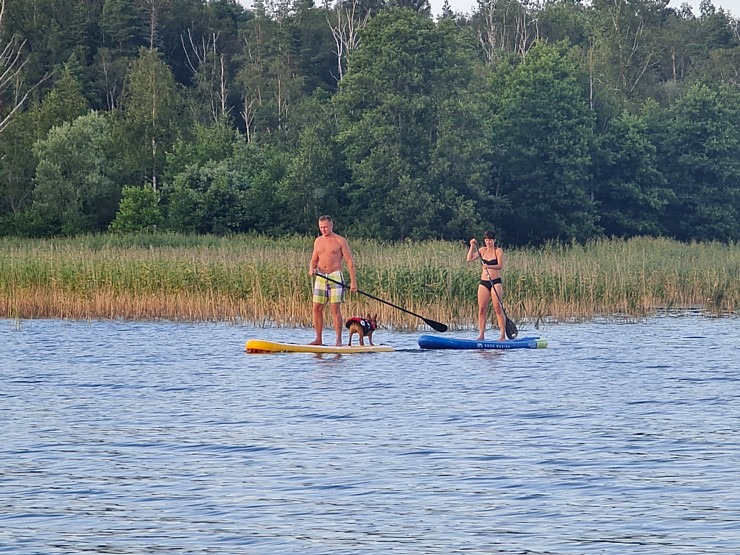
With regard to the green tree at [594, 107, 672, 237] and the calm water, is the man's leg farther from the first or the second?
the green tree at [594, 107, 672, 237]

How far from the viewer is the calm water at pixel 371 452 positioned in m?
8.91

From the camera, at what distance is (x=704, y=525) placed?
9031mm

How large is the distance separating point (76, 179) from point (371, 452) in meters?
40.0

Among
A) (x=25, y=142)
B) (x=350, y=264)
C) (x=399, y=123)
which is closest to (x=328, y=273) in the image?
(x=350, y=264)

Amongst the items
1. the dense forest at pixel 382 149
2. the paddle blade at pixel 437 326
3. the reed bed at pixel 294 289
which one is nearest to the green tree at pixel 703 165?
the dense forest at pixel 382 149

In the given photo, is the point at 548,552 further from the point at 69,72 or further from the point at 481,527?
the point at 69,72

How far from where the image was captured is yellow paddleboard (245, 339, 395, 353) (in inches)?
731

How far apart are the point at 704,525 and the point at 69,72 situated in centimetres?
5374

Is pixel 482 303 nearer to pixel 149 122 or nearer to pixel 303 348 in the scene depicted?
pixel 303 348

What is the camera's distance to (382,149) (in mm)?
50188

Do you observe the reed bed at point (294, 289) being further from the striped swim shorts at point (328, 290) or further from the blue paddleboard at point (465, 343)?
the striped swim shorts at point (328, 290)

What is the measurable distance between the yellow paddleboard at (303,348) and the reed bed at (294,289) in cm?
428

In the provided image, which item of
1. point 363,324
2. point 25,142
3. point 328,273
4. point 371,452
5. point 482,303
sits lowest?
point 371,452

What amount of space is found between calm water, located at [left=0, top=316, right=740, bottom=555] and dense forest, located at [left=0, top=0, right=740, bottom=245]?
29166 mm
